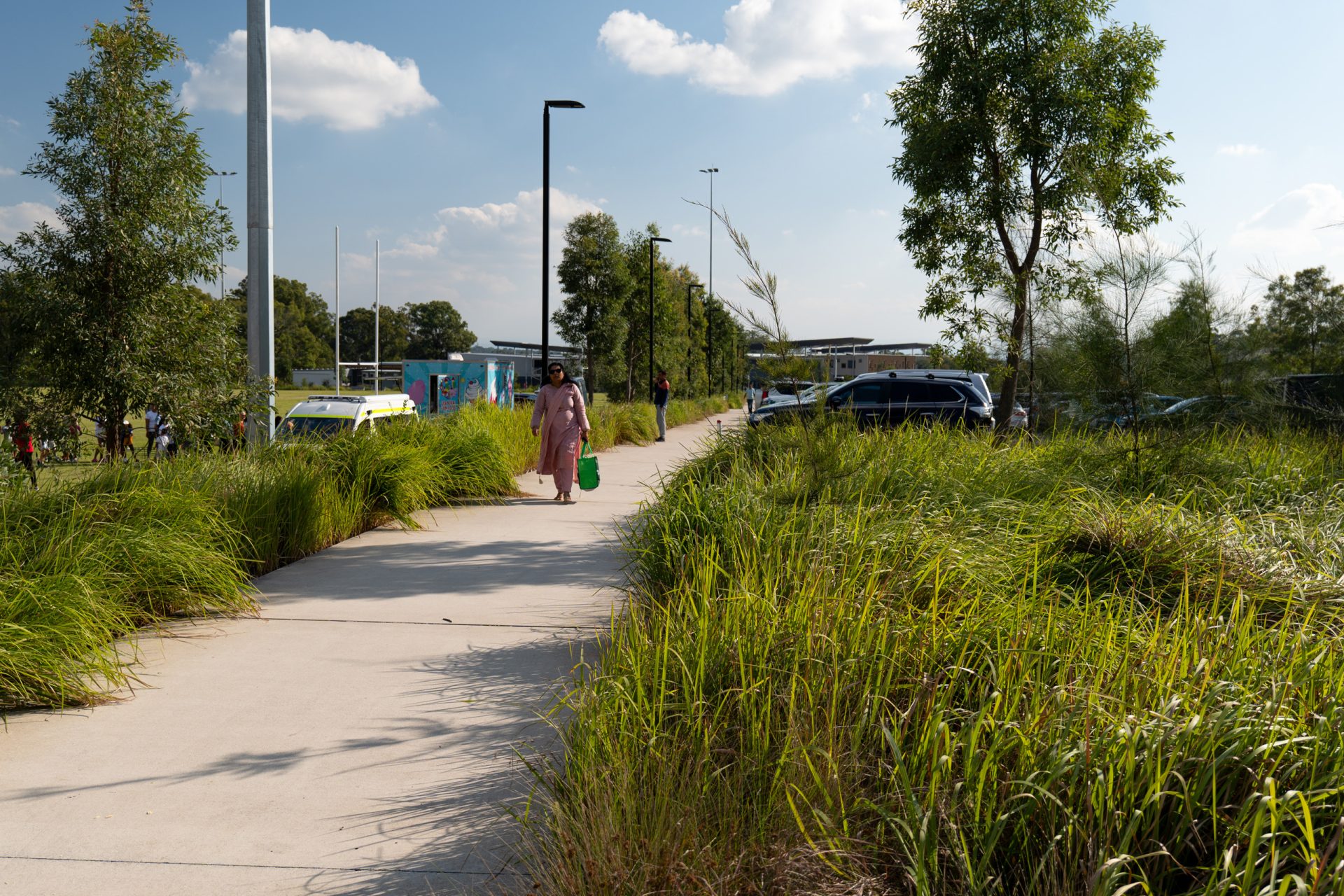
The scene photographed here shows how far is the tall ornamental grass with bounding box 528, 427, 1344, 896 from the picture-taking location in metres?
2.45

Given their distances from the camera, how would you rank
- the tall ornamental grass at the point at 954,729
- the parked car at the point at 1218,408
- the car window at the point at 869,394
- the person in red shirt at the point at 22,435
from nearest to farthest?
the tall ornamental grass at the point at 954,729 → the person in red shirt at the point at 22,435 → the parked car at the point at 1218,408 → the car window at the point at 869,394

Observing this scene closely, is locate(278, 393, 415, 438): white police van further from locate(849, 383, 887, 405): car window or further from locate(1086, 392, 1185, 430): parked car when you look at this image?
locate(1086, 392, 1185, 430): parked car

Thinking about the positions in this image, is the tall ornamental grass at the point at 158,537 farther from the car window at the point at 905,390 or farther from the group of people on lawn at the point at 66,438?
the car window at the point at 905,390

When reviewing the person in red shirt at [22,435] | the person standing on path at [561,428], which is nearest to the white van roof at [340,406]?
the person standing on path at [561,428]

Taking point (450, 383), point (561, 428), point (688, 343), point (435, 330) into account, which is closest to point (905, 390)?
point (561, 428)

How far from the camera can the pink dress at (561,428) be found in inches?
482

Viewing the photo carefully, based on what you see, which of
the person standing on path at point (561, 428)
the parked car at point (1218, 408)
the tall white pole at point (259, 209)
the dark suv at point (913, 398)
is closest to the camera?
the parked car at point (1218, 408)

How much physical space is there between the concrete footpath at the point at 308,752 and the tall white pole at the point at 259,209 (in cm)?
450

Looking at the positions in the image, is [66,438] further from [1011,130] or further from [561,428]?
[1011,130]

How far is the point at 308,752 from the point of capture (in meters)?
3.95

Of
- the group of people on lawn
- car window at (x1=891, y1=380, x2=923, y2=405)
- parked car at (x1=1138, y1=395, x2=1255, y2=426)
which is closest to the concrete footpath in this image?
the group of people on lawn

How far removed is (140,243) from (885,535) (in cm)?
778

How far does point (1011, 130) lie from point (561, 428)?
7.85 metres

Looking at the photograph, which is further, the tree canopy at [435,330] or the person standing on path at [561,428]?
the tree canopy at [435,330]
